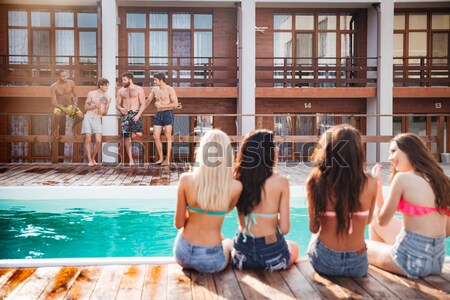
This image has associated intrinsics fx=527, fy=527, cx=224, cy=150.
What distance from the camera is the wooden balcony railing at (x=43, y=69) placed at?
55.3 ft

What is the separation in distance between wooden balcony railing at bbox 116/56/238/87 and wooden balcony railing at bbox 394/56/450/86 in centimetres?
568

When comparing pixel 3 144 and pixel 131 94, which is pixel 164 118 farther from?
pixel 3 144

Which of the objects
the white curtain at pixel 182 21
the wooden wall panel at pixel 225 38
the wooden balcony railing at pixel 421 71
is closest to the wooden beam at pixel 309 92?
the wooden wall panel at pixel 225 38

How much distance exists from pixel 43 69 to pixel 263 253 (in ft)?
51.2

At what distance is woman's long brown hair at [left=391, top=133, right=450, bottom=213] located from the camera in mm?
3619

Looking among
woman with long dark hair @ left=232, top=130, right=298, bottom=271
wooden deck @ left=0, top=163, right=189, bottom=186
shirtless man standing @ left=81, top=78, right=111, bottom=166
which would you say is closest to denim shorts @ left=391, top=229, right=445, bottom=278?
woman with long dark hair @ left=232, top=130, right=298, bottom=271

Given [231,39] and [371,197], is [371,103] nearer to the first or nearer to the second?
[231,39]

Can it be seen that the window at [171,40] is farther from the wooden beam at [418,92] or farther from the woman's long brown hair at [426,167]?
the woman's long brown hair at [426,167]

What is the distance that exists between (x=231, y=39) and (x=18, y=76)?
23.1ft

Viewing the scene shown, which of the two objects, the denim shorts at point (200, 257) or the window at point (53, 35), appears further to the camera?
the window at point (53, 35)

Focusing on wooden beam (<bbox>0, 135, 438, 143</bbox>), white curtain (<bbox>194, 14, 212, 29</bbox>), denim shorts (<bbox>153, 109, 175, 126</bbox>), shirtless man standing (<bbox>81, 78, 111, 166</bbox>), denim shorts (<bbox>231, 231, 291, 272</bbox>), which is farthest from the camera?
white curtain (<bbox>194, 14, 212, 29</bbox>)

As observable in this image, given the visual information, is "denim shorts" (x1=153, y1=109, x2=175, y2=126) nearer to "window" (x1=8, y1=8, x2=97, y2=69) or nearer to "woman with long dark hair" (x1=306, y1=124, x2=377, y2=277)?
"window" (x1=8, y1=8, x2=97, y2=69)

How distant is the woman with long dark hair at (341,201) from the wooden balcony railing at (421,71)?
48.9 feet

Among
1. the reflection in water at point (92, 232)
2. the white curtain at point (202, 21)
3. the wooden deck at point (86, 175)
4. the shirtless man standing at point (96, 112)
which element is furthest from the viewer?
the white curtain at point (202, 21)
